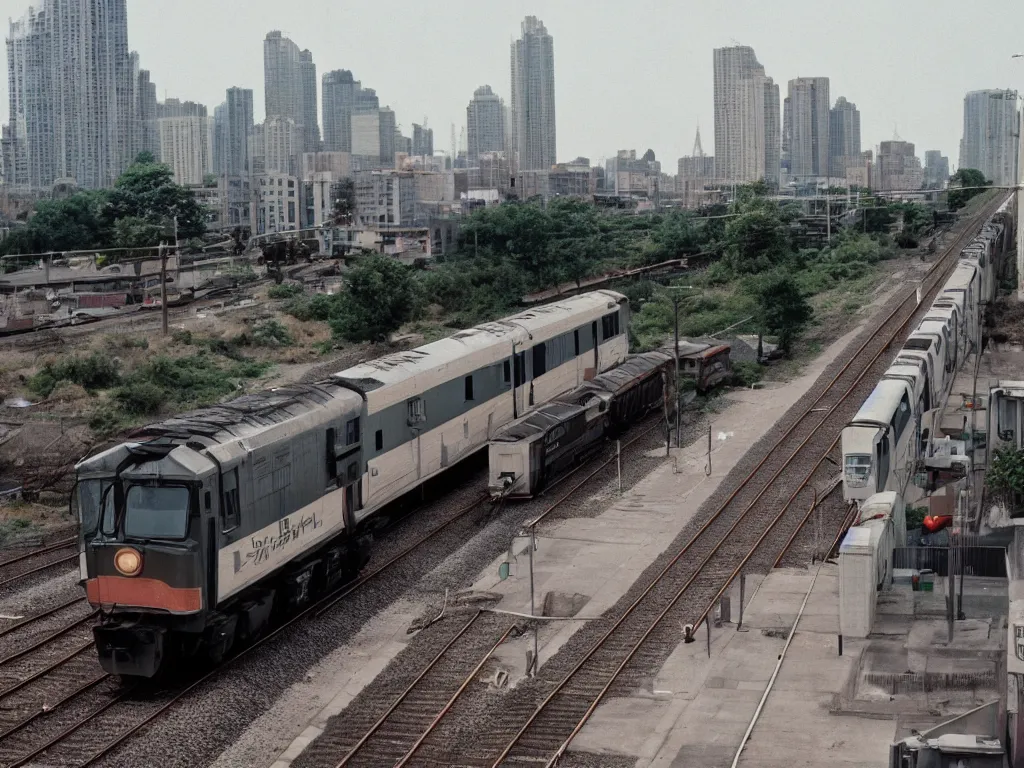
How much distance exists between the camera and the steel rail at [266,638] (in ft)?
53.3

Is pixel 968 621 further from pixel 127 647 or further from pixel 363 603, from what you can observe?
pixel 127 647

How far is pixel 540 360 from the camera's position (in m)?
32.5

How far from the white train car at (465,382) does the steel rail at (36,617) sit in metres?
4.87

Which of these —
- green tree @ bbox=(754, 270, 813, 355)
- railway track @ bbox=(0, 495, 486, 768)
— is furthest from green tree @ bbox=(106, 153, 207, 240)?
railway track @ bbox=(0, 495, 486, 768)

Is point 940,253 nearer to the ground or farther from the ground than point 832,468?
farther from the ground

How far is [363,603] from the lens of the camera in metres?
21.8

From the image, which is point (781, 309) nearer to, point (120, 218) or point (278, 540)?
point (278, 540)

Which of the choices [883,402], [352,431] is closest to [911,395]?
[883,402]

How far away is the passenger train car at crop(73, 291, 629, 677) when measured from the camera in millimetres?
17531

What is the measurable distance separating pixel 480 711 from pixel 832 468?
601 inches

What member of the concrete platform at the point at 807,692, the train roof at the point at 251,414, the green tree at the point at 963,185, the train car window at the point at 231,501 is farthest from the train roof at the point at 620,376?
the green tree at the point at 963,185

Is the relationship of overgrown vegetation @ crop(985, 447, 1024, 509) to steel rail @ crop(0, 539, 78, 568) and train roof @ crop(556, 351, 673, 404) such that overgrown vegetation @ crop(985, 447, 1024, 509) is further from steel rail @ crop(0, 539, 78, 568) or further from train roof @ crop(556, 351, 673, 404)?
steel rail @ crop(0, 539, 78, 568)

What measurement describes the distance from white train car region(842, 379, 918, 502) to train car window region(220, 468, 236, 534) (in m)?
11.7

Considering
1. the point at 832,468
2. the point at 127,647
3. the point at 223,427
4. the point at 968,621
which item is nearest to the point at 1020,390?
the point at 832,468
